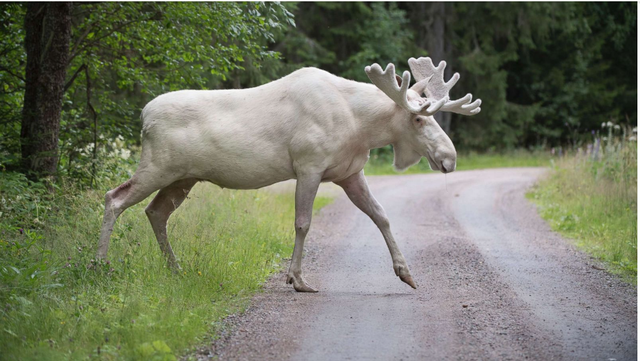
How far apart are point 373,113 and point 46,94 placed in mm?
4556

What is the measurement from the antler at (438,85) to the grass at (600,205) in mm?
2568

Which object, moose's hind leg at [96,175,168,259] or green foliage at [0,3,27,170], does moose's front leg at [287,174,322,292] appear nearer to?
moose's hind leg at [96,175,168,259]

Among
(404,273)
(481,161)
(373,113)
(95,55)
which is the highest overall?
(95,55)

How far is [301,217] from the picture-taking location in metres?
6.93

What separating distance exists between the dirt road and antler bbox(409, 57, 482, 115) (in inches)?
67.6

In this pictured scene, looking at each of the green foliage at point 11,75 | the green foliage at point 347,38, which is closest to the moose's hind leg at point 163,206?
the green foliage at point 11,75

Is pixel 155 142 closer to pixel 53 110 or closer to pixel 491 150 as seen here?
pixel 53 110

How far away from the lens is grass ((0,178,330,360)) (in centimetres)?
489

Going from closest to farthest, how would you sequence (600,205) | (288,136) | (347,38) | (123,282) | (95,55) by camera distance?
(123,282), (288,136), (95,55), (600,205), (347,38)

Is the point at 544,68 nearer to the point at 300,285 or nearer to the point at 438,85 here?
the point at 438,85

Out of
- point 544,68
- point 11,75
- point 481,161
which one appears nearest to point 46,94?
point 11,75

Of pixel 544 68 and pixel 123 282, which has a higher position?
pixel 544 68

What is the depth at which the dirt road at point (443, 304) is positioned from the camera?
512 centimetres

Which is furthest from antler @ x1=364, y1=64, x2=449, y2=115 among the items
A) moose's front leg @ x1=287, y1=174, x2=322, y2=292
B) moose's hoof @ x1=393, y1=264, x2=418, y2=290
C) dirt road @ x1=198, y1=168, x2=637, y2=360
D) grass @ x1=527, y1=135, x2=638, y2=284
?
grass @ x1=527, y1=135, x2=638, y2=284
